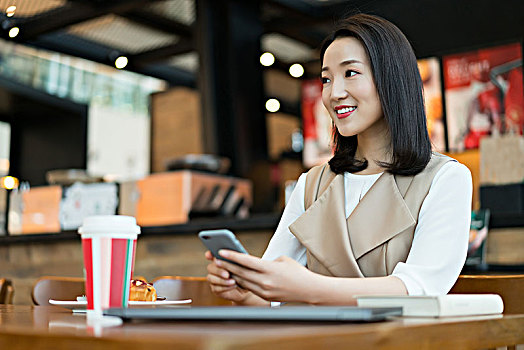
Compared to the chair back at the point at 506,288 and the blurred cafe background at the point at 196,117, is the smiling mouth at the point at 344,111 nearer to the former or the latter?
the chair back at the point at 506,288

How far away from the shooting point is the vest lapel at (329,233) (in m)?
1.32

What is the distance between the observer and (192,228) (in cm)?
379

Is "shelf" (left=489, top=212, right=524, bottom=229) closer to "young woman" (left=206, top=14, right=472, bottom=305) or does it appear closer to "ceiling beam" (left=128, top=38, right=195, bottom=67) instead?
"young woman" (left=206, top=14, right=472, bottom=305)

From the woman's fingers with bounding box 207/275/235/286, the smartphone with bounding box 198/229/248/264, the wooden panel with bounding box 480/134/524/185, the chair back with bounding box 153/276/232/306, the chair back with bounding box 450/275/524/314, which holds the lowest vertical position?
the chair back with bounding box 153/276/232/306

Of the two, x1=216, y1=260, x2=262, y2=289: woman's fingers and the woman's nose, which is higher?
the woman's nose

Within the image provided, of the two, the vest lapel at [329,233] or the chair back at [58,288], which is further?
the chair back at [58,288]

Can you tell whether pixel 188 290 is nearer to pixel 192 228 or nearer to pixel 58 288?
pixel 58 288

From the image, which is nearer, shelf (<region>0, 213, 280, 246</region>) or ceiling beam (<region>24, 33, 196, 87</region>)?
shelf (<region>0, 213, 280, 246</region>)

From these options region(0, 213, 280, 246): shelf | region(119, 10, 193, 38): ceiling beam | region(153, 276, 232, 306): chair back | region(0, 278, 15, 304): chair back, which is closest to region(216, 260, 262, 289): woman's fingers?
region(153, 276, 232, 306): chair back

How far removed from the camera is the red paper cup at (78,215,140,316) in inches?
36.9

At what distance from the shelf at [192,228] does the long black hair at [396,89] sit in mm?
1976

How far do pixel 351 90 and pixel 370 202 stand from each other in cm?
25

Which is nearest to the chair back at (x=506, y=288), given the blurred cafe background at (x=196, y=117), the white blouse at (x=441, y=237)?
the white blouse at (x=441, y=237)

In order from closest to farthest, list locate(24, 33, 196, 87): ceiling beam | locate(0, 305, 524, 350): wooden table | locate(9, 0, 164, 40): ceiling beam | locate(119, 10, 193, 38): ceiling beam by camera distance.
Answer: locate(0, 305, 524, 350): wooden table, locate(9, 0, 164, 40): ceiling beam, locate(119, 10, 193, 38): ceiling beam, locate(24, 33, 196, 87): ceiling beam
